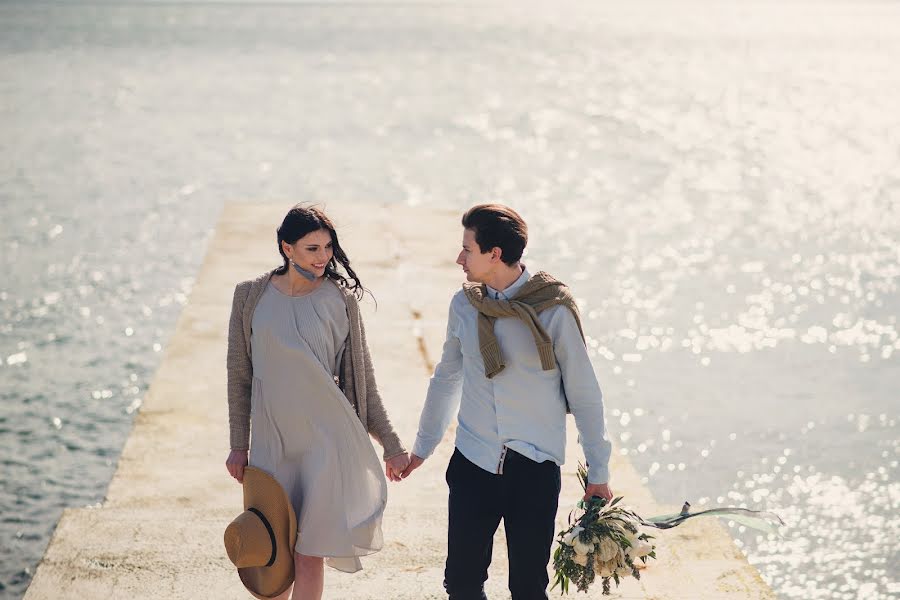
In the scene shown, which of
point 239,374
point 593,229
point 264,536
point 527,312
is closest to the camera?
point 527,312

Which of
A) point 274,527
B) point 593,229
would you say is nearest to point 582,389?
point 274,527

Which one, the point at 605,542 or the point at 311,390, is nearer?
the point at 605,542

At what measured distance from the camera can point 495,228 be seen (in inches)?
138

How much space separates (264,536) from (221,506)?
6.67 feet

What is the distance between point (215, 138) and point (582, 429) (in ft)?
70.5

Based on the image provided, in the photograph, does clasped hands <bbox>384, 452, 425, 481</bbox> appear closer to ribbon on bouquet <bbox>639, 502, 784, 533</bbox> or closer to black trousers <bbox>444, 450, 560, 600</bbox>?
black trousers <bbox>444, 450, 560, 600</bbox>

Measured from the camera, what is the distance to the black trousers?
3.58m

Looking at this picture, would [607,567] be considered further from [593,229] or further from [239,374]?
[593,229]

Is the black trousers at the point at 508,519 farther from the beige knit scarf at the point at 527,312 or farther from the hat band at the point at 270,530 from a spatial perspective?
the hat band at the point at 270,530

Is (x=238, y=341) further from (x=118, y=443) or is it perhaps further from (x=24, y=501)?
(x=118, y=443)

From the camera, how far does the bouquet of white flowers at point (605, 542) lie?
11.6 ft

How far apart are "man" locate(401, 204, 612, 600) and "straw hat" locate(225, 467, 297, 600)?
56 centimetres

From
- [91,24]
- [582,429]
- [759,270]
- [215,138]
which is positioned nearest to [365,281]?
[759,270]

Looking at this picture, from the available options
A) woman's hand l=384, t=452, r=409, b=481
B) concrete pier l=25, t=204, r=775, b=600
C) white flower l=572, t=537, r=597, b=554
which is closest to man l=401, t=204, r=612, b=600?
white flower l=572, t=537, r=597, b=554
